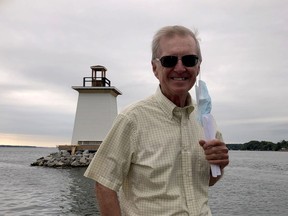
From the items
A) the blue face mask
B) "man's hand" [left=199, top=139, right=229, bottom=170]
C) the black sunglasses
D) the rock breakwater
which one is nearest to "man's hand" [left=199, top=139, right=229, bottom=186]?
"man's hand" [left=199, top=139, right=229, bottom=170]

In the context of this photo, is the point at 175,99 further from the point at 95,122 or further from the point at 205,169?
the point at 95,122

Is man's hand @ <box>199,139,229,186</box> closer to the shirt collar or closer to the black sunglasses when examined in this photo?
the shirt collar

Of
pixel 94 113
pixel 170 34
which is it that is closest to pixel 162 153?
pixel 170 34

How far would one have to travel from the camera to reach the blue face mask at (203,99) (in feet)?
6.76

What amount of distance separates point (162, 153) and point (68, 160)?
32441 mm

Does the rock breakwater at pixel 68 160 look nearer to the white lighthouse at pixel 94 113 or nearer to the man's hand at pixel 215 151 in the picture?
the white lighthouse at pixel 94 113

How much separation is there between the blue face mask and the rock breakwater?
2902cm

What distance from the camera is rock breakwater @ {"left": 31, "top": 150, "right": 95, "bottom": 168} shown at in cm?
3166

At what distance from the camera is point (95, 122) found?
3153cm

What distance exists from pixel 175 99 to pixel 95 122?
29645mm

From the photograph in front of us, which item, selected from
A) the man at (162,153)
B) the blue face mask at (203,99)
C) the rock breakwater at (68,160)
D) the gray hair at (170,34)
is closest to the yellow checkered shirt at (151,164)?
the man at (162,153)

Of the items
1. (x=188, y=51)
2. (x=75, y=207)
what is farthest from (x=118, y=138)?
(x=75, y=207)

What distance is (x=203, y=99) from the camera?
206cm

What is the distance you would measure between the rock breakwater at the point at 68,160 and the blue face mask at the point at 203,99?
29019mm
